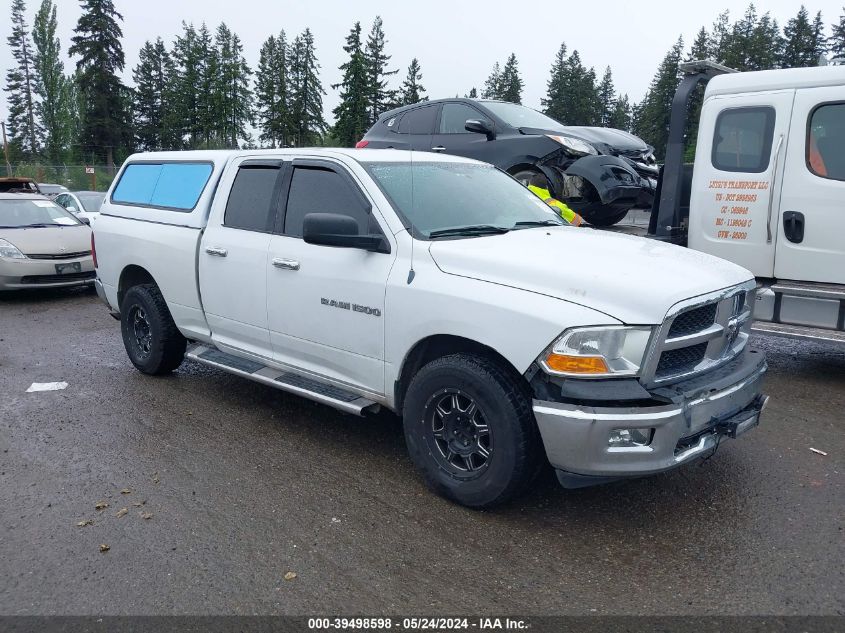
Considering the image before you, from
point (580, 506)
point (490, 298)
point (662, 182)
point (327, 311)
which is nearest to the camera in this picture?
point (490, 298)

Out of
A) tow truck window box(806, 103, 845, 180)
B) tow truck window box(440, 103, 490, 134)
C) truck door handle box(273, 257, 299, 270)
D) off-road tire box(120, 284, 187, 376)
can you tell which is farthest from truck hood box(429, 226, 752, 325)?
tow truck window box(440, 103, 490, 134)

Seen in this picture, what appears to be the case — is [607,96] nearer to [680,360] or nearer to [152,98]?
[152,98]

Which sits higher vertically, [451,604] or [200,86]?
[200,86]

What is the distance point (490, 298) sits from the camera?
3.59 m

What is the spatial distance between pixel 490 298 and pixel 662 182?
436 cm

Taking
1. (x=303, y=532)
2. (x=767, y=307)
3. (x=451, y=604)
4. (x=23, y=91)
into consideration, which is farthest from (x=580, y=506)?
(x=23, y=91)

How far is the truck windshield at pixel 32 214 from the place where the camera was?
1130cm

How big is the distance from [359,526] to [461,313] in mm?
1241

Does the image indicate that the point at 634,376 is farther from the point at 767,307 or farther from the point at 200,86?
the point at 200,86

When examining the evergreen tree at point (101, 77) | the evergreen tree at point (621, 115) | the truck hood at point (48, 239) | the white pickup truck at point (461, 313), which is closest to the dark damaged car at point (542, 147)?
the white pickup truck at point (461, 313)

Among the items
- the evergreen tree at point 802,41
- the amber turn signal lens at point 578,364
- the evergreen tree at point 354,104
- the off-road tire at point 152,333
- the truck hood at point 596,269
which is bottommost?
the off-road tire at point 152,333

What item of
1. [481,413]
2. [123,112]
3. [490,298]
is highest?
[123,112]

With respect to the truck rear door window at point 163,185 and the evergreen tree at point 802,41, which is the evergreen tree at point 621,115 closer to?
the evergreen tree at point 802,41

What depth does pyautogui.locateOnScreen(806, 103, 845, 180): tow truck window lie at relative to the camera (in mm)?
5863
